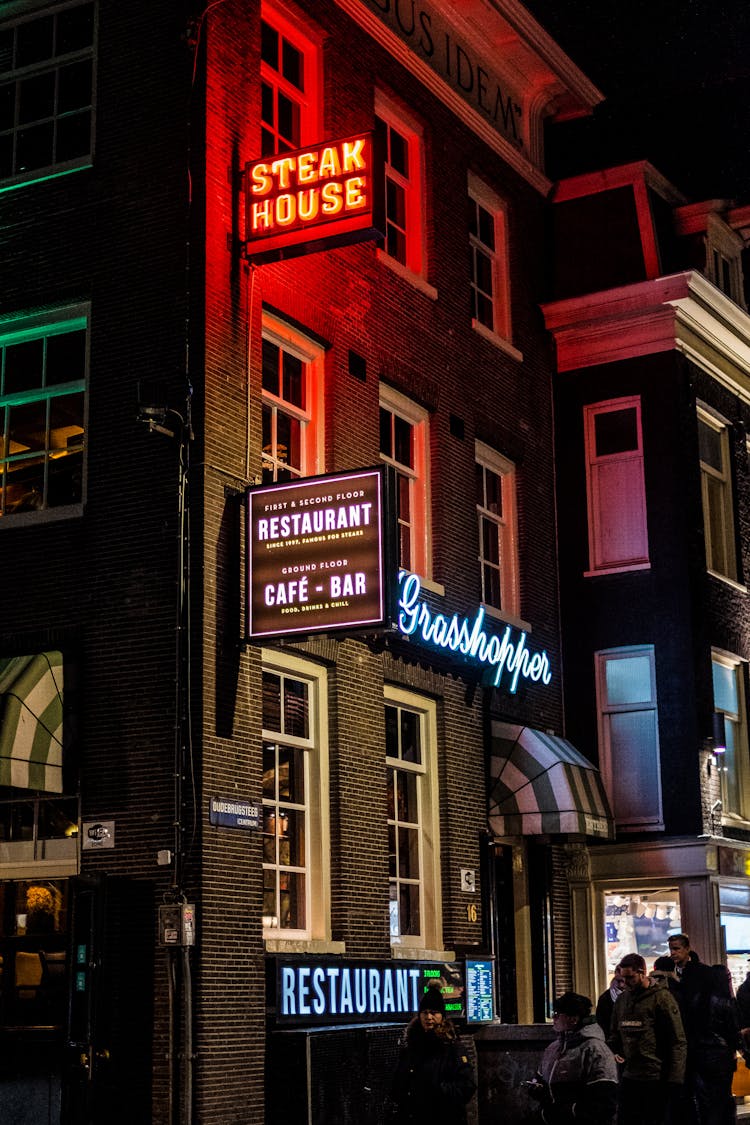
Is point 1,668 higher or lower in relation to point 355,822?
higher

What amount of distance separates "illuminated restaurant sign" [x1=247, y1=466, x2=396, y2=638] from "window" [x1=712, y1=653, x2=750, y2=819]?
10070 millimetres

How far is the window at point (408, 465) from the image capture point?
64.0ft

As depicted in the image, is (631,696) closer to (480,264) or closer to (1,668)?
(480,264)

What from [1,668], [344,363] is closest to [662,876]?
[344,363]

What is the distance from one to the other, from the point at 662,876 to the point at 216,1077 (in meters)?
9.17

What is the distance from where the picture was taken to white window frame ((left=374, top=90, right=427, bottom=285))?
20281 millimetres

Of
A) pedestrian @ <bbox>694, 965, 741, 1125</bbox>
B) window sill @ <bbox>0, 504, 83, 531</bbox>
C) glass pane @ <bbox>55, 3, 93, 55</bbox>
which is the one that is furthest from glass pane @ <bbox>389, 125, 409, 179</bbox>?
pedestrian @ <bbox>694, 965, 741, 1125</bbox>

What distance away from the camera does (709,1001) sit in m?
15.2

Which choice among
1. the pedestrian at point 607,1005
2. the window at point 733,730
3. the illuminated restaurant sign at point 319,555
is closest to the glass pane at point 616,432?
the window at point 733,730

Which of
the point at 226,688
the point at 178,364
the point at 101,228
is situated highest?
the point at 101,228

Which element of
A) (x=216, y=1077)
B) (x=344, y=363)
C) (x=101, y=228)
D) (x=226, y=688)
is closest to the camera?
(x=216, y=1077)

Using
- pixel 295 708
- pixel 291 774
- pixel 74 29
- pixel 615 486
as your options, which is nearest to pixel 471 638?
pixel 295 708

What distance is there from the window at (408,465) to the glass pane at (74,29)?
17.1ft

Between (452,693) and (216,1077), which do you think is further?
(452,693)
